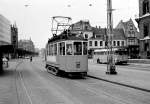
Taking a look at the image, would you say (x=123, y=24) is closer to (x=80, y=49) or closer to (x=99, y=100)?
(x=80, y=49)

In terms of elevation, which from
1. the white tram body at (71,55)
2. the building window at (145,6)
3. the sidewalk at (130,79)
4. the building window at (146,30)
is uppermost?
Result: the building window at (145,6)

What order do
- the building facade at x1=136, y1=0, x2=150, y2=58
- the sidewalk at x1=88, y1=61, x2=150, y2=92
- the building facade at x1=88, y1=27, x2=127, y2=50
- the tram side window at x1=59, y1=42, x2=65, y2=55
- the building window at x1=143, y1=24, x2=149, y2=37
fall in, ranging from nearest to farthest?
the sidewalk at x1=88, y1=61, x2=150, y2=92
the tram side window at x1=59, y1=42, x2=65, y2=55
the building facade at x1=136, y1=0, x2=150, y2=58
the building window at x1=143, y1=24, x2=149, y2=37
the building facade at x1=88, y1=27, x2=127, y2=50

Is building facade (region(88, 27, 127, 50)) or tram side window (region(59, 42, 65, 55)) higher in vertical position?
building facade (region(88, 27, 127, 50))

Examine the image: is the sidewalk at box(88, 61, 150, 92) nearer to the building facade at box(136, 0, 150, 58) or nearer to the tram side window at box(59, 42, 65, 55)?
the tram side window at box(59, 42, 65, 55)

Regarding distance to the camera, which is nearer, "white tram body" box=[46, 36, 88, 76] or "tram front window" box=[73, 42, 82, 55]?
"white tram body" box=[46, 36, 88, 76]

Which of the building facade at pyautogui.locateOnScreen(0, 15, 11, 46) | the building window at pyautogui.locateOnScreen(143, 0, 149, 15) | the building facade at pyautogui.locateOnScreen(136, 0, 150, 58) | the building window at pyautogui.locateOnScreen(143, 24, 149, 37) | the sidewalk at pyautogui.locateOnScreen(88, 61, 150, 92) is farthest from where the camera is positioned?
the building window at pyautogui.locateOnScreen(143, 24, 149, 37)

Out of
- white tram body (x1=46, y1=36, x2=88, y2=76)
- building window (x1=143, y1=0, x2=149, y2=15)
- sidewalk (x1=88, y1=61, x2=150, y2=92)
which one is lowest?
sidewalk (x1=88, y1=61, x2=150, y2=92)

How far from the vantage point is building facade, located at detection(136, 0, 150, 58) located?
43.1 m

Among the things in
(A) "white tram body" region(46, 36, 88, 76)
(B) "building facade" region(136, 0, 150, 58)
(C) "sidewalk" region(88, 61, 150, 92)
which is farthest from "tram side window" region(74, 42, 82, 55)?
(B) "building facade" region(136, 0, 150, 58)

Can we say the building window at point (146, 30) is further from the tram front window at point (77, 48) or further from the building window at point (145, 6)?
the tram front window at point (77, 48)

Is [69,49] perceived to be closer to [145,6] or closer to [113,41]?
[145,6]

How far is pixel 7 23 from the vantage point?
21.8 meters

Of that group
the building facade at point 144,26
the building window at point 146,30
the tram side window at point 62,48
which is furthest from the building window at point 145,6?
the tram side window at point 62,48

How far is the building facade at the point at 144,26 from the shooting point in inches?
1695
